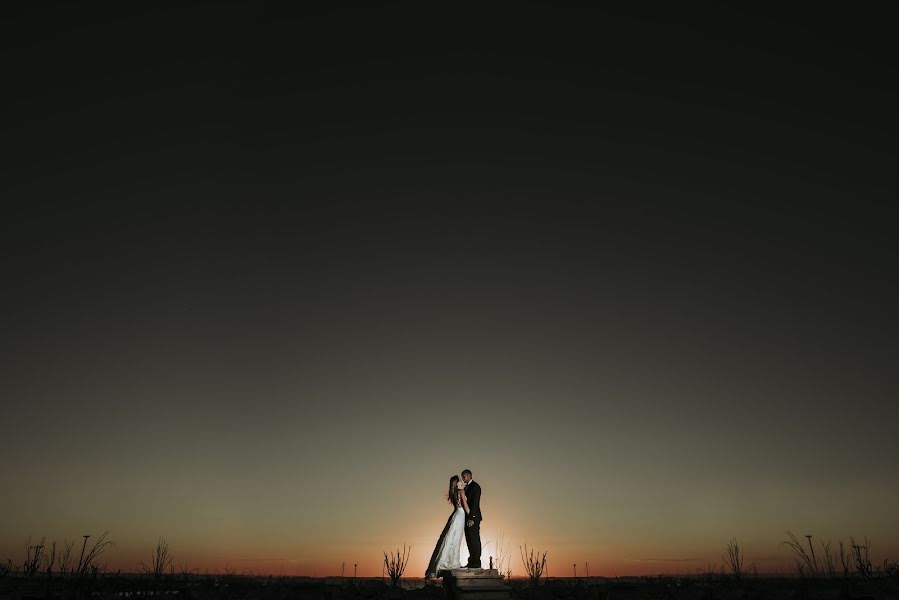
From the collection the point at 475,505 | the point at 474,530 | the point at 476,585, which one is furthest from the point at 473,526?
the point at 476,585

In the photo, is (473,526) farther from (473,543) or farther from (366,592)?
(366,592)

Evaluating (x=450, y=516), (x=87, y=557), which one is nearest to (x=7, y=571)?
(x=87, y=557)

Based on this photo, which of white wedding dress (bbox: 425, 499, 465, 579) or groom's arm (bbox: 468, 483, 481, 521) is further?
groom's arm (bbox: 468, 483, 481, 521)

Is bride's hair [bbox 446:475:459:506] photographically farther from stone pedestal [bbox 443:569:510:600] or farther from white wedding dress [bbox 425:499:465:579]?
stone pedestal [bbox 443:569:510:600]

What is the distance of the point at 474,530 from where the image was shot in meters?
15.6

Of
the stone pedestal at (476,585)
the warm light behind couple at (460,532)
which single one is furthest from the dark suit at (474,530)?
the stone pedestal at (476,585)

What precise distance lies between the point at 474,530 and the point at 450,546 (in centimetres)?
70

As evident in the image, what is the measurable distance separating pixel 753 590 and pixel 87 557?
746 inches

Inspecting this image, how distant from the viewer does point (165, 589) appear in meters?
18.1

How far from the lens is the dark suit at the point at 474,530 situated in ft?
51.0

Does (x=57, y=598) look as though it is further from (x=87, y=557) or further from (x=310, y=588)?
(x=310, y=588)

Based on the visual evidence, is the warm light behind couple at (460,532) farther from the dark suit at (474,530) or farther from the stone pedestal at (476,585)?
the stone pedestal at (476,585)

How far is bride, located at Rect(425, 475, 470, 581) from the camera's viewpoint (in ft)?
50.6

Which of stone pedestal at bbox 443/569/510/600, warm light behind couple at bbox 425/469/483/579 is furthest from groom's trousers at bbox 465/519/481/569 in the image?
stone pedestal at bbox 443/569/510/600
